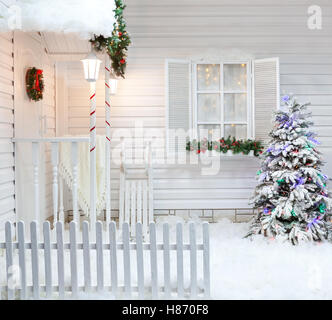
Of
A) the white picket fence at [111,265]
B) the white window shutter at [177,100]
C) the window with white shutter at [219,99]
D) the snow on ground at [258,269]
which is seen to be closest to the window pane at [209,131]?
the window with white shutter at [219,99]

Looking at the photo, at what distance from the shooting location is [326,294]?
12.4ft

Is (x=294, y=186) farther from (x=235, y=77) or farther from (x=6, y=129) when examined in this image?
(x=6, y=129)

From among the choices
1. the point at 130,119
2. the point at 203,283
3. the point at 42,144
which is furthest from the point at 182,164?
the point at 203,283

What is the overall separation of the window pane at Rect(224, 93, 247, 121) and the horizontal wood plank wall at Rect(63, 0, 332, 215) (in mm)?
733

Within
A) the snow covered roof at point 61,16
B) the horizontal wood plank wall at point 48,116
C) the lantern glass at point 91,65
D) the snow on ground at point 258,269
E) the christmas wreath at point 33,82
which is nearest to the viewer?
the snow on ground at point 258,269

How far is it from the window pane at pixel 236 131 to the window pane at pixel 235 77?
0.66 m

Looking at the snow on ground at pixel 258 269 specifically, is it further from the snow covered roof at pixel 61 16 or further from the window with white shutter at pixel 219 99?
the snow covered roof at pixel 61 16

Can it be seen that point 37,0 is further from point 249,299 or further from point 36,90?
point 249,299

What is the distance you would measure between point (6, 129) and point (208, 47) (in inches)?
147

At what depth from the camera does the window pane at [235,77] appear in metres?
6.88

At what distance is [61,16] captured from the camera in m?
4.33

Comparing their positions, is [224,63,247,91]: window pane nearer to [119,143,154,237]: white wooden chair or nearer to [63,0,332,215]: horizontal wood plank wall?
[63,0,332,215]: horizontal wood plank wall

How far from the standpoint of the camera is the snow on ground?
3.75m

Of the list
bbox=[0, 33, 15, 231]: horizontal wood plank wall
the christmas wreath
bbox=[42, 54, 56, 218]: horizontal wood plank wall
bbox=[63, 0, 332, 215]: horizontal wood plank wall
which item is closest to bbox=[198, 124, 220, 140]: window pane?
bbox=[63, 0, 332, 215]: horizontal wood plank wall
